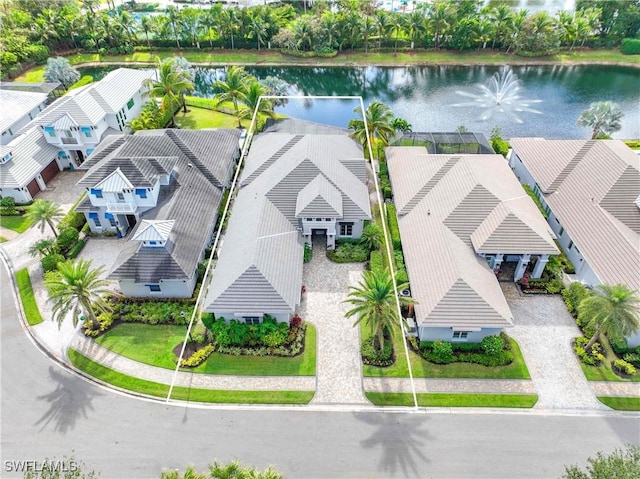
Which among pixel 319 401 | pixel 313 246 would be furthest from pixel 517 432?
pixel 313 246

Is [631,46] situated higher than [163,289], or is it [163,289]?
[631,46]

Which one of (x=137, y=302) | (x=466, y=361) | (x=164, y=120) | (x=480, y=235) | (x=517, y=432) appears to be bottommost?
(x=517, y=432)

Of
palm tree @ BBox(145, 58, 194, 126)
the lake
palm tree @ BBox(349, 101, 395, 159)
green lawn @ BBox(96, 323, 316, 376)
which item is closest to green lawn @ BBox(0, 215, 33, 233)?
green lawn @ BBox(96, 323, 316, 376)

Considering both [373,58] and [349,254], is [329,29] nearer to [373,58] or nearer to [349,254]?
[373,58]

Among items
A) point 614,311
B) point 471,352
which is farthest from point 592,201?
point 471,352

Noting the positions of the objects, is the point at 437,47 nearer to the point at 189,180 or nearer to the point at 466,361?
the point at 189,180

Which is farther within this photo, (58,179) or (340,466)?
(58,179)
